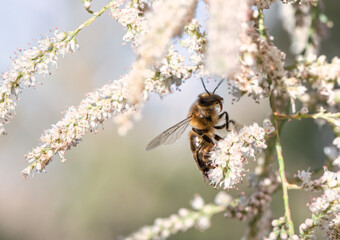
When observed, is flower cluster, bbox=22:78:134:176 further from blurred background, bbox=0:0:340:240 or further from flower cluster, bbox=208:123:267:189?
blurred background, bbox=0:0:340:240

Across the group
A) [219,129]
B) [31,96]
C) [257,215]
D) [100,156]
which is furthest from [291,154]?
[257,215]

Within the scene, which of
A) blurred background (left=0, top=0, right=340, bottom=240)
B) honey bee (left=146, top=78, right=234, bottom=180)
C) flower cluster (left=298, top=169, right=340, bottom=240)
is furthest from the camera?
blurred background (left=0, top=0, right=340, bottom=240)

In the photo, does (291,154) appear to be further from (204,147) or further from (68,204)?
(204,147)

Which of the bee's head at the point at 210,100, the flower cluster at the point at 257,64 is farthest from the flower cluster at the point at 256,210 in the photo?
the bee's head at the point at 210,100

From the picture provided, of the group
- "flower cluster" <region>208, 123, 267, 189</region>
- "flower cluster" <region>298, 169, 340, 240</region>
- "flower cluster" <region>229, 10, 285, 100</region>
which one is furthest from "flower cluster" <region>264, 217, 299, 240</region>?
"flower cluster" <region>229, 10, 285, 100</region>

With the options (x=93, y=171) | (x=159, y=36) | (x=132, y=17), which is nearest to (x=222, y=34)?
(x=159, y=36)

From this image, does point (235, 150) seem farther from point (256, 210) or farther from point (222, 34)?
point (222, 34)

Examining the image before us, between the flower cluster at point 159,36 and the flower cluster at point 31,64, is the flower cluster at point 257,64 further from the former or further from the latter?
the flower cluster at point 31,64
